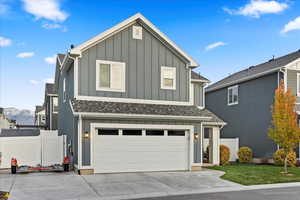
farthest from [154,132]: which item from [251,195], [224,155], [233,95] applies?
[233,95]

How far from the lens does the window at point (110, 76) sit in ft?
46.9

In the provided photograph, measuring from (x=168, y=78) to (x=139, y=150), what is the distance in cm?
428

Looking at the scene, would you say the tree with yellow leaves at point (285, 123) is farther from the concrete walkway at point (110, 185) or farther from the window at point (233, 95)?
the window at point (233, 95)

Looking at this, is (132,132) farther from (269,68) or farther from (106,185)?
(269,68)

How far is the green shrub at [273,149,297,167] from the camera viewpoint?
16.9 meters

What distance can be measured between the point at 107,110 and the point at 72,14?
26.0 feet

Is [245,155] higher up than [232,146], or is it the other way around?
[232,146]

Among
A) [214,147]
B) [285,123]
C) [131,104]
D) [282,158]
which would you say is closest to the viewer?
[285,123]

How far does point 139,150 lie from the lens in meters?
14.2

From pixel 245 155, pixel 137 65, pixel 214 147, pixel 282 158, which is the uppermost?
pixel 137 65

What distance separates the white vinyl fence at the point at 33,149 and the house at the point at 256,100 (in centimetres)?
1304

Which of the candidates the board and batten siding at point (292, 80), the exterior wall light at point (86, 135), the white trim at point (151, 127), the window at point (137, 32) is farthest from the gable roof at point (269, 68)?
the exterior wall light at point (86, 135)

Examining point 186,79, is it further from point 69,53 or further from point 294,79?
point 294,79

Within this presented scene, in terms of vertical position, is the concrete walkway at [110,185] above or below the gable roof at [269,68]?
below
